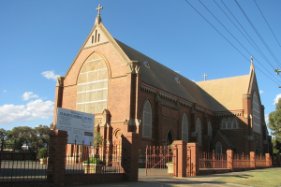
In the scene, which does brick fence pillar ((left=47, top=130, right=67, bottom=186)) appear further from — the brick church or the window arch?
the window arch

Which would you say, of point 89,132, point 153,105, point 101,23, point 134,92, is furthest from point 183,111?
point 89,132

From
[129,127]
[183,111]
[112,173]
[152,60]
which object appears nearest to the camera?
[112,173]

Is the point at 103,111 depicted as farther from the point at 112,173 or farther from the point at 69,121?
the point at 112,173

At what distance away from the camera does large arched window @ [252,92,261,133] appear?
5916 centimetres

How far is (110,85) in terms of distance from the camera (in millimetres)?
39188

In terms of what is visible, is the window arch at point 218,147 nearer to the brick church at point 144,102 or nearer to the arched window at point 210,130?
the brick church at point 144,102

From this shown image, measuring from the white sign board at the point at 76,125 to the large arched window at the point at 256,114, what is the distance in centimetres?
4177

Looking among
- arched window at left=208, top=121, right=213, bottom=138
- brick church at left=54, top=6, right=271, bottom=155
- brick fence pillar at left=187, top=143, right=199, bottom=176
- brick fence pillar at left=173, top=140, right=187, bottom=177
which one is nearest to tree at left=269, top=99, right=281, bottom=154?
brick church at left=54, top=6, right=271, bottom=155

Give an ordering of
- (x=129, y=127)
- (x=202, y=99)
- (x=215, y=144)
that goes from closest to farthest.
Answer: (x=129, y=127)
(x=215, y=144)
(x=202, y=99)

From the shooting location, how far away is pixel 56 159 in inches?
576

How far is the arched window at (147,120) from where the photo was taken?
3888 centimetres

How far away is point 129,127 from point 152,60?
58.6ft

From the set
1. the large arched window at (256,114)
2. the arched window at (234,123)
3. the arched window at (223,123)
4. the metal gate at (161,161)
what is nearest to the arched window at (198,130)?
the arched window at (223,123)

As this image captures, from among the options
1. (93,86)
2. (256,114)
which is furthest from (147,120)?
(256,114)
